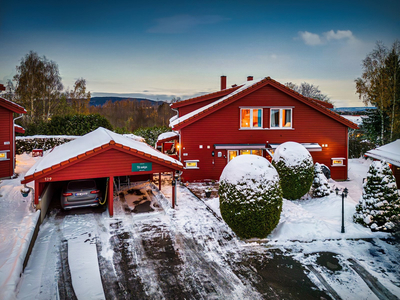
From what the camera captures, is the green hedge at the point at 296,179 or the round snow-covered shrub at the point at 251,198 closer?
the round snow-covered shrub at the point at 251,198

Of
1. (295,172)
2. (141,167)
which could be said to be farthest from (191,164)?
(295,172)

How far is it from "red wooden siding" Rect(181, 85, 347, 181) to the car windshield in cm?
744

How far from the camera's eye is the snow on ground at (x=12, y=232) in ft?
19.0

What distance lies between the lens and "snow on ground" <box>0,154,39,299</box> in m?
5.80

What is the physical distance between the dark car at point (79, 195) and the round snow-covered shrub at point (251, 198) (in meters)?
6.04

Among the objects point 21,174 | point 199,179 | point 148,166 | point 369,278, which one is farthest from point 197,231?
point 21,174

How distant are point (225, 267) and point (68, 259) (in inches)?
172

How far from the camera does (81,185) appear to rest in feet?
38.0

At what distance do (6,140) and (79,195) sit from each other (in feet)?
26.6

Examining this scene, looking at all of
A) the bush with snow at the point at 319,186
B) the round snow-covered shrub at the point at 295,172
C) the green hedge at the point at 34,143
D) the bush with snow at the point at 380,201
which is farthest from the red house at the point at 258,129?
the green hedge at the point at 34,143

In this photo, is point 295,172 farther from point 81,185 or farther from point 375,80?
point 375,80

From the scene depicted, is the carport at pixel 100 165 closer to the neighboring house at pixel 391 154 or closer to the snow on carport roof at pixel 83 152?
the snow on carport roof at pixel 83 152

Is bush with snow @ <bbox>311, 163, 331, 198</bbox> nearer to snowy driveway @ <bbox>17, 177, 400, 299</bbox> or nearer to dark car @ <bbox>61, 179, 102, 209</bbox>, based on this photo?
snowy driveway @ <bbox>17, 177, 400, 299</bbox>

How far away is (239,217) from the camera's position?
328 inches
